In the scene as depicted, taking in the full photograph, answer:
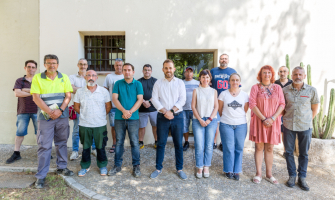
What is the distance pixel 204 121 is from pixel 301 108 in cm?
164

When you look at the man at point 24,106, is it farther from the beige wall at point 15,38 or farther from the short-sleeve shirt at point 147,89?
the short-sleeve shirt at point 147,89

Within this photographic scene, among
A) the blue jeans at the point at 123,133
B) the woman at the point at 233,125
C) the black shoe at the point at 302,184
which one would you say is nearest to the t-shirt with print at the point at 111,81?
the blue jeans at the point at 123,133

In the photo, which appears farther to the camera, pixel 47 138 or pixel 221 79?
pixel 221 79

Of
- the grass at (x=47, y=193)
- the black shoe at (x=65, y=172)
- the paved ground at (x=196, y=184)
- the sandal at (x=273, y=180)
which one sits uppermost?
the black shoe at (x=65, y=172)

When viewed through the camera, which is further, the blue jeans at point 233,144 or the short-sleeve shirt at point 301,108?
the blue jeans at point 233,144

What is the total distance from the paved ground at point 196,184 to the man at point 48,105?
0.64 m

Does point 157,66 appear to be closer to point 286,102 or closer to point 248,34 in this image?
point 248,34

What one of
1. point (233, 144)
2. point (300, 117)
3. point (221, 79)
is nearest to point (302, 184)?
point (300, 117)

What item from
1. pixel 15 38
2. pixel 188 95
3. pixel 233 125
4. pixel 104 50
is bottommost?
pixel 233 125

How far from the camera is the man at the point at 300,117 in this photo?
3332 millimetres

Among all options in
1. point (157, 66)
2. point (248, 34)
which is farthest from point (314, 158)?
point (157, 66)

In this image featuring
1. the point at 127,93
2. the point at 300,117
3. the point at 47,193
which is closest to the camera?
the point at 47,193

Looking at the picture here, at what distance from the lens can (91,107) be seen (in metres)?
3.51

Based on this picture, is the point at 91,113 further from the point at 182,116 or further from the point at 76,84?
the point at 182,116
